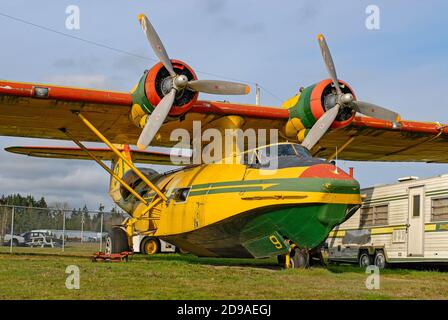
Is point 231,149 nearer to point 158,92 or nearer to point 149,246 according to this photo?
point 158,92

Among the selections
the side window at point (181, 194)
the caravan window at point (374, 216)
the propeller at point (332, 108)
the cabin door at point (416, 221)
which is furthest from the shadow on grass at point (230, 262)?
the cabin door at point (416, 221)

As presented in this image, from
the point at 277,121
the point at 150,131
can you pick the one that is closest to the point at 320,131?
the point at 277,121

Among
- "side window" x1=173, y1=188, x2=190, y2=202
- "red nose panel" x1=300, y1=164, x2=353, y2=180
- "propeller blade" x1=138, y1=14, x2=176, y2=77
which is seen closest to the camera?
"red nose panel" x1=300, y1=164, x2=353, y2=180

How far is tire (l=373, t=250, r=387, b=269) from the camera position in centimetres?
1829

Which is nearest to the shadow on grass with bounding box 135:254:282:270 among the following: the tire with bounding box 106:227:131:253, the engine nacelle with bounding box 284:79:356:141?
the tire with bounding box 106:227:131:253

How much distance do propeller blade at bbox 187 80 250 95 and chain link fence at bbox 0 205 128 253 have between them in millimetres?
12312

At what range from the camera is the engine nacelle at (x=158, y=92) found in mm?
14453

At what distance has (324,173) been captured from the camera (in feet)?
38.9

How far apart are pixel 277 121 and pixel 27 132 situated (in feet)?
25.1

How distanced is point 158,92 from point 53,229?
53.0 ft

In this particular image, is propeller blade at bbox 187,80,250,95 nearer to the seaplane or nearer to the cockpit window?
the seaplane

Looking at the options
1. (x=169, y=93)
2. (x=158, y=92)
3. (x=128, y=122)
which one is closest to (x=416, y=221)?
(x=169, y=93)

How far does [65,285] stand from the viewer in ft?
28.9
